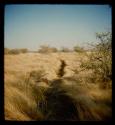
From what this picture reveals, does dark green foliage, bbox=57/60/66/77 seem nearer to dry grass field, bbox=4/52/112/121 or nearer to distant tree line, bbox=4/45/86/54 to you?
dry grass field, bbox=4/52/112/121

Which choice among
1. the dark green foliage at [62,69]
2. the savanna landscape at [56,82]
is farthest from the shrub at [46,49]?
the dark green foliage at [62,69]

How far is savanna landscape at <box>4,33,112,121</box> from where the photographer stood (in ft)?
15.2

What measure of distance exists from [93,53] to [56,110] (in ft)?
3.19

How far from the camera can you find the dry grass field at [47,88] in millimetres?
4641

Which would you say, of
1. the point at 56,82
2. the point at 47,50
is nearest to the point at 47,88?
the point at 56,82

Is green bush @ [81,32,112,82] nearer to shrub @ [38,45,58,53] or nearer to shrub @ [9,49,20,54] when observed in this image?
shrub @ [38,45,58,53]

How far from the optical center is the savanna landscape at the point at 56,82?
4.64m

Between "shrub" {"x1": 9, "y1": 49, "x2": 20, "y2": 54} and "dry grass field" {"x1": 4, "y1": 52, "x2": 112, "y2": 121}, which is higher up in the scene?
"shrub" {"x1": 9, "y1": 49, "x2": 20, "y2": 54}

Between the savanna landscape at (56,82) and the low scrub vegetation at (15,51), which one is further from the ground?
the low scrub vegetation at (15,51)

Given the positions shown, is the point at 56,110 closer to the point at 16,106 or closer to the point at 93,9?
the point at 16,106

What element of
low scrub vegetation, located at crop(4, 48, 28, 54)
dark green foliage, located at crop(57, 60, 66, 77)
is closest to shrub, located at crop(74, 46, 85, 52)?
dark green foliage, located at crop(57, 60, 66, 77)

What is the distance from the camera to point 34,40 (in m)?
4.72

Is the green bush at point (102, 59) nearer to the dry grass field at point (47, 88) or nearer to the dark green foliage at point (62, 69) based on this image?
the dry grass field at point (47, 88)

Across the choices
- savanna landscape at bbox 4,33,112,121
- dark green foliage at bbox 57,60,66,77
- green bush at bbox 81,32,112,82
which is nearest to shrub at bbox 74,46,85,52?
savanna landscape at bbox 4,33,112,121
